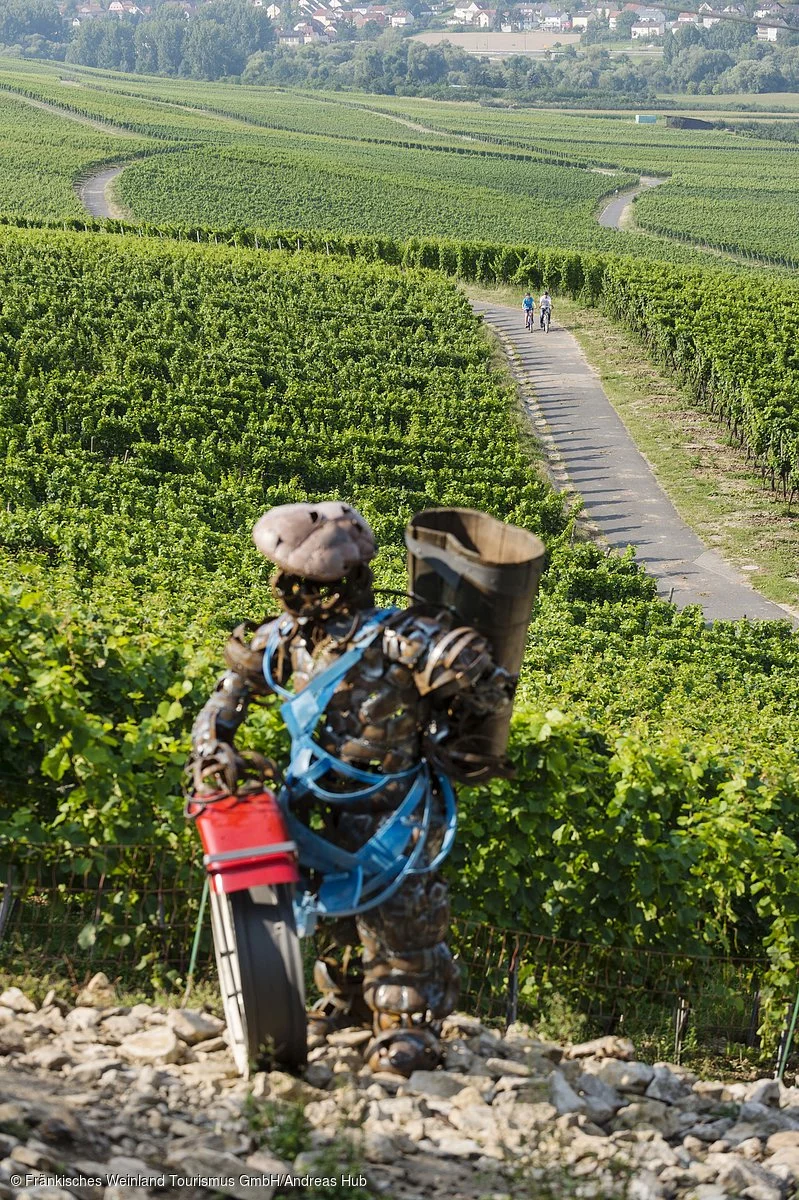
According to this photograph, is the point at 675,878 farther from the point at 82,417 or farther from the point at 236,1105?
the point at 82,417

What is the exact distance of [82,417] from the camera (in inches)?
1013

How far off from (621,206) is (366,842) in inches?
3806

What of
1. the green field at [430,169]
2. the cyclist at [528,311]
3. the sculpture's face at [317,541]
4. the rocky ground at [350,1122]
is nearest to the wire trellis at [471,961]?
the rocky ground at [350,1122]

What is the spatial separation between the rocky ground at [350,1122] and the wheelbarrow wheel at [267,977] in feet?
0.38

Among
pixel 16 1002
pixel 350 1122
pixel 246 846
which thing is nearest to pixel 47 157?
pixel 16 1002

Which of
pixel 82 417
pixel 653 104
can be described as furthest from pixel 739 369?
pixel 653 104

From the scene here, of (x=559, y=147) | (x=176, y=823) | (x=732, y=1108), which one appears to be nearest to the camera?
(x=732, y=1108)

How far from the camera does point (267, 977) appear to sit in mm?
5109

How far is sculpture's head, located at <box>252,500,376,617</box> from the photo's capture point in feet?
18.2

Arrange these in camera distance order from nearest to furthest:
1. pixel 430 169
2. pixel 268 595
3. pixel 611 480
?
1. pixel 268 595
2. pixel 611 480
3. pixel 430 169

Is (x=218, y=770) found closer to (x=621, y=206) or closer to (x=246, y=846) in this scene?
(x=246, y=846)

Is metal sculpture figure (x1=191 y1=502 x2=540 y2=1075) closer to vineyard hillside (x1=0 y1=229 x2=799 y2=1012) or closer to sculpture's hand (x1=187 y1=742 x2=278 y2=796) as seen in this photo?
sculpture's hand (x1=187 y1=742 x2=278 y2=796)

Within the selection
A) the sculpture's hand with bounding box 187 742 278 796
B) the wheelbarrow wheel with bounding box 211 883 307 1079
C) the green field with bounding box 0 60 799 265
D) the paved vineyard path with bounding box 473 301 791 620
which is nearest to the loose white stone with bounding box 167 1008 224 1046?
the wheelbarrow wheel with bounding box 211 883 307 1079

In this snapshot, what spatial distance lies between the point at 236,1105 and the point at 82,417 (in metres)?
21.9
